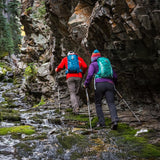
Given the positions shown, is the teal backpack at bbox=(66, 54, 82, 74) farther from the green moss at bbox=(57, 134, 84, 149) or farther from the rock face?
the green moss at bbox=(57, 134, 84, 149)

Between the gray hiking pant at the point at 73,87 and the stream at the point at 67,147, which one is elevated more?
the gray hiking pant at the point at 73,87

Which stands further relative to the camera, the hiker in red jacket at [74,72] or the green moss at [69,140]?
the hiker in red jacket at [74,72]

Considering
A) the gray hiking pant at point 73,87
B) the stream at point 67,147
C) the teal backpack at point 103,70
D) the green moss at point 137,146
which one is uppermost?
the teal backpack at point 103,70

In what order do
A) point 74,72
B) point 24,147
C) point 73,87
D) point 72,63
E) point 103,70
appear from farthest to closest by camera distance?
point 73,87 → point 74,72 → point 72,63 → point 103,70 → point 24,147

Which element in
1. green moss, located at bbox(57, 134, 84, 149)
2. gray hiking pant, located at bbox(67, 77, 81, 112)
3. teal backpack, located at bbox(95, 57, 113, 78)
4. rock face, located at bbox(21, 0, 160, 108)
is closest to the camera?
green moss, located at bbox(57, 134, 84, 149)

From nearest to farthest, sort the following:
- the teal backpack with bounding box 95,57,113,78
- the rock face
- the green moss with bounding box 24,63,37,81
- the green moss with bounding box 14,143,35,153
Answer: the green moss with bounding box 14,143,35,153 < the rock face < the teal backpack with bounding box 95,57,113,78 < the green moss with bounding box 24,63,37,81

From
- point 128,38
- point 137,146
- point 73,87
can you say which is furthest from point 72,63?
point 137,146

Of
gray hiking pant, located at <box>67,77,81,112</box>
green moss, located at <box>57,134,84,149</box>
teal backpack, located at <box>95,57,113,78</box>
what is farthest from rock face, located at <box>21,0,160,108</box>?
green moss, located at <box>57,134,84,149</box>

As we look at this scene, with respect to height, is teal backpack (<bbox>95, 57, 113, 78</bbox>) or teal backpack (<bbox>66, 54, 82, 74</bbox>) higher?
teal backpack (<bbox>66, 54, 82, 74</bbox>)

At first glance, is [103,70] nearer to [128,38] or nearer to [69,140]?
[128,38]

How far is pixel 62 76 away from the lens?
1323 centimetres

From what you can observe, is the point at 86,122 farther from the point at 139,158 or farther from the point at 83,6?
the point at 83,6

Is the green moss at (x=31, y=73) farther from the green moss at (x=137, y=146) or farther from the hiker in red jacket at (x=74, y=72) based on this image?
the green moss at (x=137, y=146)

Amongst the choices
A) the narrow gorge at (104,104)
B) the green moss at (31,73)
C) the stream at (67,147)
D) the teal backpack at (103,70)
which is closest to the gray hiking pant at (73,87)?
the narrow gorge at (104,104)
